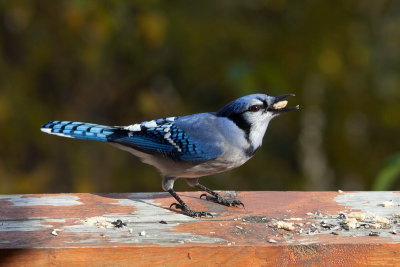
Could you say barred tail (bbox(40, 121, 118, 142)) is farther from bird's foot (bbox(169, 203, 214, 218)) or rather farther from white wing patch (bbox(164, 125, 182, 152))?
bird's foot (bbox(169, 203, 214, 218))

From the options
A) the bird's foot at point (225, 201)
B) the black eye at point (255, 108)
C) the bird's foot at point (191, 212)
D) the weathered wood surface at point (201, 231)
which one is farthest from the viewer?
the black eye at point (255, 108)

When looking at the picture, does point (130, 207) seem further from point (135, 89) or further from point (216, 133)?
point (135, 89)

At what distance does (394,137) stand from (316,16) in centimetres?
176

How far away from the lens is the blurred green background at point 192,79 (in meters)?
6.02

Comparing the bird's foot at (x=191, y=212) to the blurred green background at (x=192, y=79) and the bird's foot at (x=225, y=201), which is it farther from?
the blurred green background at (x=192, y=79)

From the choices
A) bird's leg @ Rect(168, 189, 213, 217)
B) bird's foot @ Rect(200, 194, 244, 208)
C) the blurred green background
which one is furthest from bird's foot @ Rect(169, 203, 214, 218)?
the blurred green background

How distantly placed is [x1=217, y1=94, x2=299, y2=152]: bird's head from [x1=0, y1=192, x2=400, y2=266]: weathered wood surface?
339 mm

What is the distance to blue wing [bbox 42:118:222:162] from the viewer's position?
12.5ft

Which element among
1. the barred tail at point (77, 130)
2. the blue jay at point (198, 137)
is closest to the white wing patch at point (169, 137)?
the blue jay at point (198, 137)

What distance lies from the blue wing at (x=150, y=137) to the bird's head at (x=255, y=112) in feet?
0.67

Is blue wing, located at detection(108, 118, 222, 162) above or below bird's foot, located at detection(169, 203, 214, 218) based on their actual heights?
above

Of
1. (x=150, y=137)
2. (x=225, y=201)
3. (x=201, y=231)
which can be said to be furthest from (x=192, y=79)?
(x=201, y=231)

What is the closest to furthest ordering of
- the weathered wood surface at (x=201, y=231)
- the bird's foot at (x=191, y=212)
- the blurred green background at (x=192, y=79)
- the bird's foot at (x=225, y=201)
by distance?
the weathered wood surface at (x=201, y=231), the bird's foot at (x=191, y=212), the bird's foot at (x=225, y=201), the blurred green background at (x=192, y=79)

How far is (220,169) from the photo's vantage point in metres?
3.87
